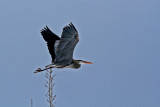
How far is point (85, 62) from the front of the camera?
10102 millimetres

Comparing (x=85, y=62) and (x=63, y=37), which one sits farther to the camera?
(x=85, y=62)

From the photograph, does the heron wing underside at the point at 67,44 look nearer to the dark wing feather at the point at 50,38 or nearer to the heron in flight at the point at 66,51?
the heron in flight at the point at 66,51

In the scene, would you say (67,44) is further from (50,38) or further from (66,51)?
(50,38)

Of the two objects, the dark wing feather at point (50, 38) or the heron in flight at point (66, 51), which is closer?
the heron in flight at point (66, 51)

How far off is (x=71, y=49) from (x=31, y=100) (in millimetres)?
3209

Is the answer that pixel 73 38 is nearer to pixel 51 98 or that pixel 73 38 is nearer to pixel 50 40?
pixel 50 40

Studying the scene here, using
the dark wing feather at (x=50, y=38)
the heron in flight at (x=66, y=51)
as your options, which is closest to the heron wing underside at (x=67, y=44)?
the heron in flight at (x=66, y=51)

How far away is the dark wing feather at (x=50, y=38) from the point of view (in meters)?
10.0

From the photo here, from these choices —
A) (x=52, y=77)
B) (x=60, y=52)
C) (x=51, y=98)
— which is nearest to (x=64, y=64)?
(x=60, y=52)

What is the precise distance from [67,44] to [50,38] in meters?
2.14

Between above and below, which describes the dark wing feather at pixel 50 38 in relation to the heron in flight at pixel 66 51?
above

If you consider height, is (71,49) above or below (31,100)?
above

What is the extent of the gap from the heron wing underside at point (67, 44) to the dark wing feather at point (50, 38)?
3.23 ft

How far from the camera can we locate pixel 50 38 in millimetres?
10602
